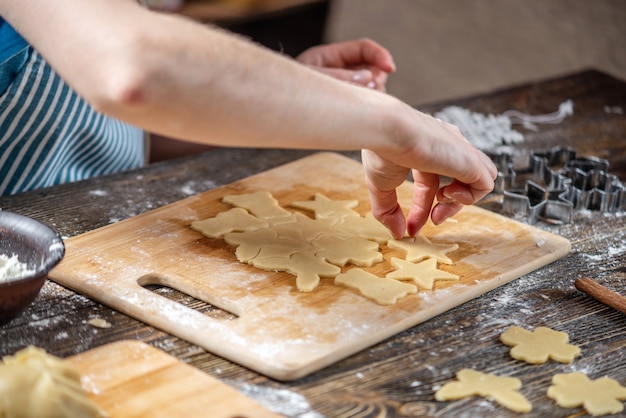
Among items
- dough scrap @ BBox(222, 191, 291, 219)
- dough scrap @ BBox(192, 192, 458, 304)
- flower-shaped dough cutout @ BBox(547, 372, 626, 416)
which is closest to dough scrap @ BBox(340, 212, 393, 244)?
dough scrap @ BBox(192, 192, 458, 304)

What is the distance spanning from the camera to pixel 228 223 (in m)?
1.45

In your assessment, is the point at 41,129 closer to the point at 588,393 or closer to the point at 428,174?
the point at 428,174

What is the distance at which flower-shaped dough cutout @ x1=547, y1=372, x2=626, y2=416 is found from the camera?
1.02 metres

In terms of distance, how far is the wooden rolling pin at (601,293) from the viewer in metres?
1.25

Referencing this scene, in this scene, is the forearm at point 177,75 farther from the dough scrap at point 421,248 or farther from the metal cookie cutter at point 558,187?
the metal cookie cutter at point 558,187

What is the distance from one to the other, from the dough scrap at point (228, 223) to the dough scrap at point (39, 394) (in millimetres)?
534

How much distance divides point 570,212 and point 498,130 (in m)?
0.46

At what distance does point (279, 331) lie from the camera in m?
1.13

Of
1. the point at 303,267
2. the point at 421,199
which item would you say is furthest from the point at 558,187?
the point at 303,267

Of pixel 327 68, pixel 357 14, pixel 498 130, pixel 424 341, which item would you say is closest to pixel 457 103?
pixel 498 130

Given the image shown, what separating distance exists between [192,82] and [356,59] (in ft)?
3.33

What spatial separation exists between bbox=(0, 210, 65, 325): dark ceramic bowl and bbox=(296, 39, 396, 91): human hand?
886 millimetres

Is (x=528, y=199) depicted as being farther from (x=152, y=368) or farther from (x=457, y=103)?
(x=152, y=368)

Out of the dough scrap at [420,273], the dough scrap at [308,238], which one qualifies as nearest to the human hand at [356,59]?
the dough scrap at [308,238]
